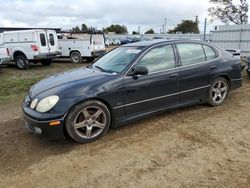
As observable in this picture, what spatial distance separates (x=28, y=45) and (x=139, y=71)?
36.0 ft

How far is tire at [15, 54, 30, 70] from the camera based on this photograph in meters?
14.1

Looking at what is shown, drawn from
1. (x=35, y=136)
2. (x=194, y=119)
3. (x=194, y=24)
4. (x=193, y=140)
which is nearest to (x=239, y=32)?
(x=194, y=119)

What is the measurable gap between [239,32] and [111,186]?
1520 centimetres

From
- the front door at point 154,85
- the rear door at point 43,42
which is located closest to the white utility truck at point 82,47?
the rear door at point 43,42

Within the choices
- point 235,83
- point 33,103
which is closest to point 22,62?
point 33,103

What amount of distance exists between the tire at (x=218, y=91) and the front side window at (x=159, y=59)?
1249 millimetres

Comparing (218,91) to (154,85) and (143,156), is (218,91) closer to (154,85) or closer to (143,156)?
(154,85)

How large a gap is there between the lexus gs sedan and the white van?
372 inches

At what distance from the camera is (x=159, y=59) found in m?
5.02

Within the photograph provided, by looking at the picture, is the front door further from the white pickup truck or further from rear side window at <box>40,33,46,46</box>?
rear side window at <box>40,33,46,46</box>

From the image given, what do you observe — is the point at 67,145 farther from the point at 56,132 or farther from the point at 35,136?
the point at 35,136

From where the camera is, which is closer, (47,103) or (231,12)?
(47,103)

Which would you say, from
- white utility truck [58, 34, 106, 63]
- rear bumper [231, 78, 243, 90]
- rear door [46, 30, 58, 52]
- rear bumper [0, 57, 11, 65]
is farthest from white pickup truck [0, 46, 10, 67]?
rear bumper [231, 78, 243, 90]

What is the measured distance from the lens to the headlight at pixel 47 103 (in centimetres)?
396
